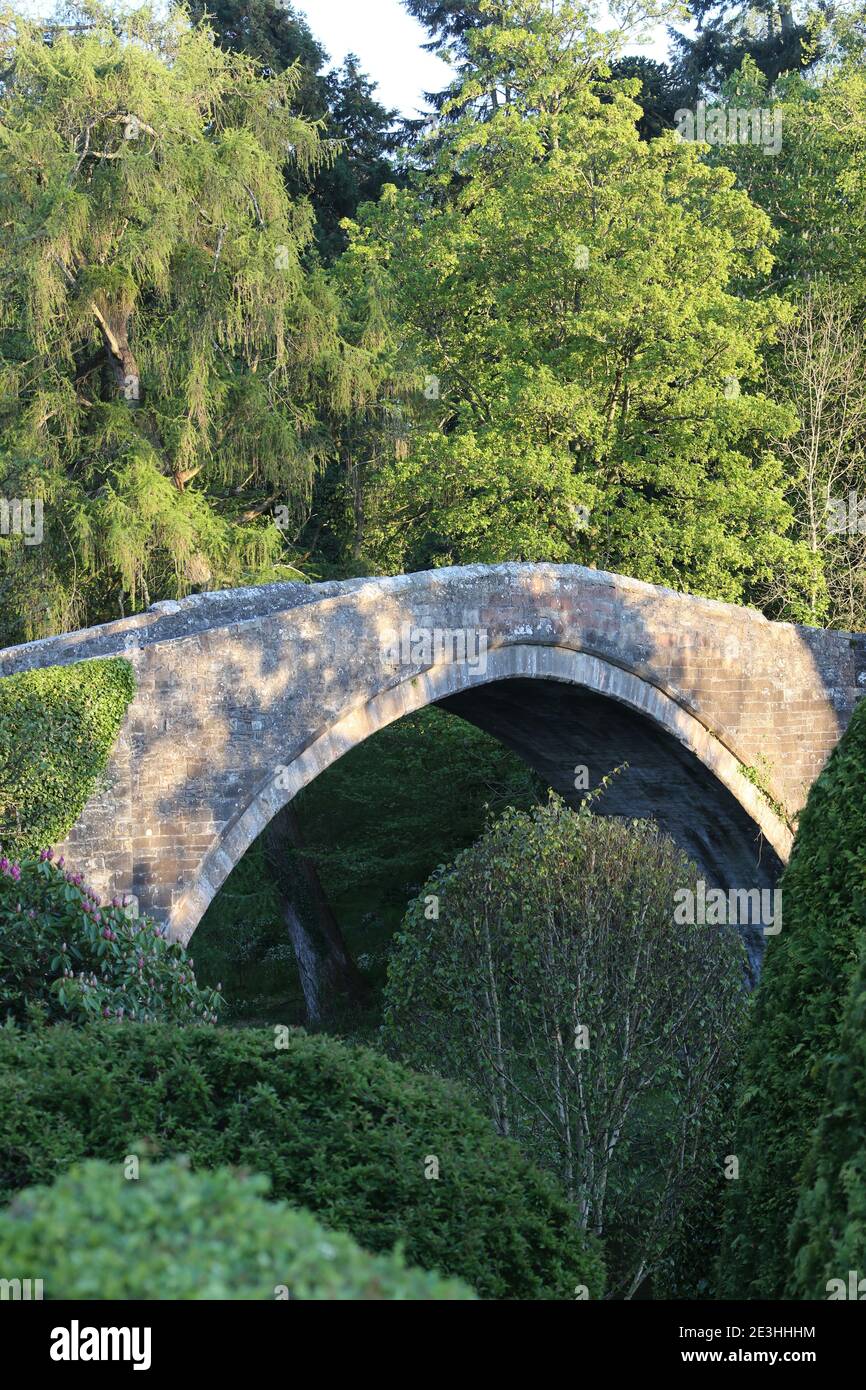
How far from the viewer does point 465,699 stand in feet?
45.7

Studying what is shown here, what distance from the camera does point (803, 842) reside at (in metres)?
5.98

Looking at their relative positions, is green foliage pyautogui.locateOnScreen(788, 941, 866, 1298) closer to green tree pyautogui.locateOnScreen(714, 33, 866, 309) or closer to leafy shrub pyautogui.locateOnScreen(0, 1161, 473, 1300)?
leafy shrub pyautogui.locateOnScreen(0, 1161, 473, 1300)

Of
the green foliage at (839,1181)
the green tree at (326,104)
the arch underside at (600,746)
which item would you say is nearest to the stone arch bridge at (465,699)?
the arch underside at (600,746)

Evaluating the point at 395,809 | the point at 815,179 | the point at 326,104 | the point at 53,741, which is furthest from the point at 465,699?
the point at 326,104

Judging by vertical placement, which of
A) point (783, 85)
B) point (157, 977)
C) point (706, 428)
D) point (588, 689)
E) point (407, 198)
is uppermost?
point (783, 85)

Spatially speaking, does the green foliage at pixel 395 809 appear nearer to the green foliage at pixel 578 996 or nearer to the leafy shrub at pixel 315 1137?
the green foliage at pixel 578 996

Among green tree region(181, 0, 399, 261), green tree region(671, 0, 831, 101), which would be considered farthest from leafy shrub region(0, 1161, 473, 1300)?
green tree region(671, 0, 831, 101)

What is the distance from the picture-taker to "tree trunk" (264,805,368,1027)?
18.0 m

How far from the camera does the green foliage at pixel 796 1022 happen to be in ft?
17.5

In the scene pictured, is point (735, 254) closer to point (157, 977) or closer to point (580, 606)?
point (580, 606)

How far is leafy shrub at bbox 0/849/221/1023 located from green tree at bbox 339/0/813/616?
922 cm

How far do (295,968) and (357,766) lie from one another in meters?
→ 4.72

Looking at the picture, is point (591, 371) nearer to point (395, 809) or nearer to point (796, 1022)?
point (395, 809)
